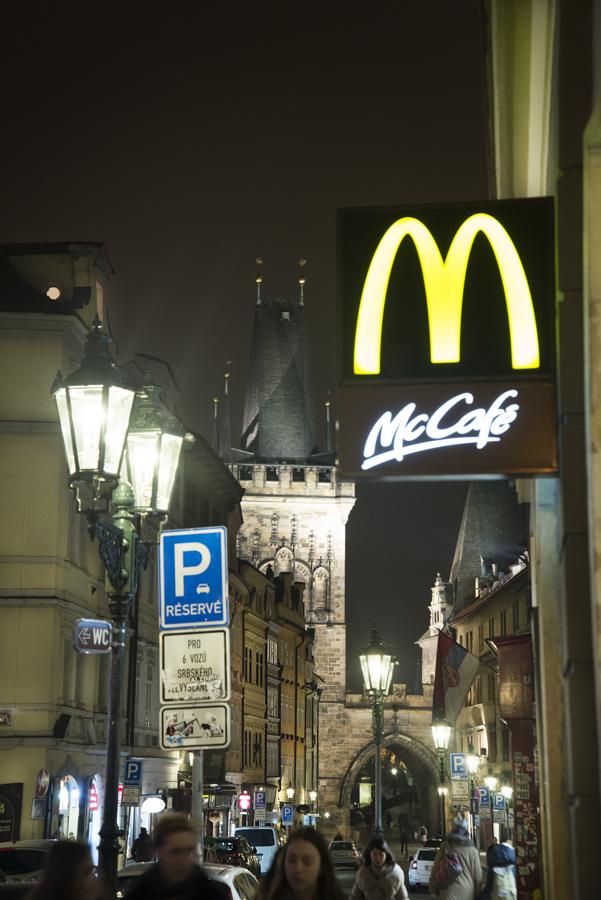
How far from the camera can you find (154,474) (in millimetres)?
12039

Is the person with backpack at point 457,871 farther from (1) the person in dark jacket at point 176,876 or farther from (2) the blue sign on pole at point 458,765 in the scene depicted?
(2) the blue sign on pole at point 458,765

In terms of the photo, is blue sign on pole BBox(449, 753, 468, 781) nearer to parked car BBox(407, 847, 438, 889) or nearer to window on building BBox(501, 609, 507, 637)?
parked car BBox(407, 847, 438, 889)

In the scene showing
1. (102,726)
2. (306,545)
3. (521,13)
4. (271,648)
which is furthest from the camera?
(306,545)

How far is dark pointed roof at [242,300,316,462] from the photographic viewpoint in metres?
105

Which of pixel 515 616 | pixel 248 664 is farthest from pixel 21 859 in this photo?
pixel 515 616

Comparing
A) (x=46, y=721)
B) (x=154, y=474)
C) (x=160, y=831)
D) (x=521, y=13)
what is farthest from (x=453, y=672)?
(x=160, y=831)

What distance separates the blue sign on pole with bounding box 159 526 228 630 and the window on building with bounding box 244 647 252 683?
50400mm

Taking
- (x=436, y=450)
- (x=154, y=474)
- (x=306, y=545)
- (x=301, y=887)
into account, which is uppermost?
(x=306, y=545)

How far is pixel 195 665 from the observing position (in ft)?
30.1

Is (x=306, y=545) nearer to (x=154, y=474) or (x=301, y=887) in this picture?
(x=154, y=474)

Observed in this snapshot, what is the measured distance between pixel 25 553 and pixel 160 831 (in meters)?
27.4

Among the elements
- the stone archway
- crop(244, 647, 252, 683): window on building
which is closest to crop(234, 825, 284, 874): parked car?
crop(244, 647, 252, 683): window on building

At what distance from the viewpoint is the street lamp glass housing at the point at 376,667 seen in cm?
2533

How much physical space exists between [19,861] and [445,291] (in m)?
11.9
